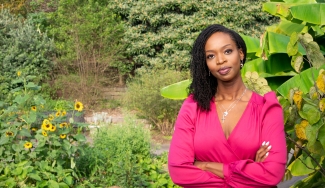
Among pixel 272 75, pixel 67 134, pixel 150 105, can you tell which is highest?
pixel 272 75

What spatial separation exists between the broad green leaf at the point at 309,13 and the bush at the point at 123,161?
217 centimetres

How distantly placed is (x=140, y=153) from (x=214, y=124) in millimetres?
4110

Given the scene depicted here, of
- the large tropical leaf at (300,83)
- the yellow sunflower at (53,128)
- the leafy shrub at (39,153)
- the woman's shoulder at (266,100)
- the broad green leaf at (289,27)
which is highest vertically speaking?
the broad green leaf at (289,27)

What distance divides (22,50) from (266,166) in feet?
43.2

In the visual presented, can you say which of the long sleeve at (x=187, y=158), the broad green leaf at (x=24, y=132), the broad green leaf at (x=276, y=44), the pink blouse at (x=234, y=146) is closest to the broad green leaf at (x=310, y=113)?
the pink blouse at (x=234, y=146)

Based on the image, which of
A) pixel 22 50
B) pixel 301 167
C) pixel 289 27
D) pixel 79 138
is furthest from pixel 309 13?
pixel 22 50

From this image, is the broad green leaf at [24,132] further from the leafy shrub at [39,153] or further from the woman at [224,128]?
the woman at [224,128]

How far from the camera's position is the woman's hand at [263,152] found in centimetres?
266

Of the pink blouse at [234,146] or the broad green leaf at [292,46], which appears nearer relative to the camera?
the pink blouse at [234,146]

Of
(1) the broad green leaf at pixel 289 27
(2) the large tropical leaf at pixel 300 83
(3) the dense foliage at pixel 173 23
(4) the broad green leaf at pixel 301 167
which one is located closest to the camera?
(4) the broad green leaf at pixel 301 167

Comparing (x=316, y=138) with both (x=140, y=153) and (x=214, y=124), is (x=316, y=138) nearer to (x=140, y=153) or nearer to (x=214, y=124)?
(x=214, y=124)

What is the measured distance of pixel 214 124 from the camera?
9.02ft

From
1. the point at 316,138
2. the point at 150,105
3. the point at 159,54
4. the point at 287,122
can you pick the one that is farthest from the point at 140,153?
the point at 159,54

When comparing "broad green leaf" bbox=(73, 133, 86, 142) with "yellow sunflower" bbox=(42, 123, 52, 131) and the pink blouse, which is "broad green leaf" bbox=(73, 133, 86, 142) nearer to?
"yellow sunflower" bbox=(42, 123, 52, 131)
